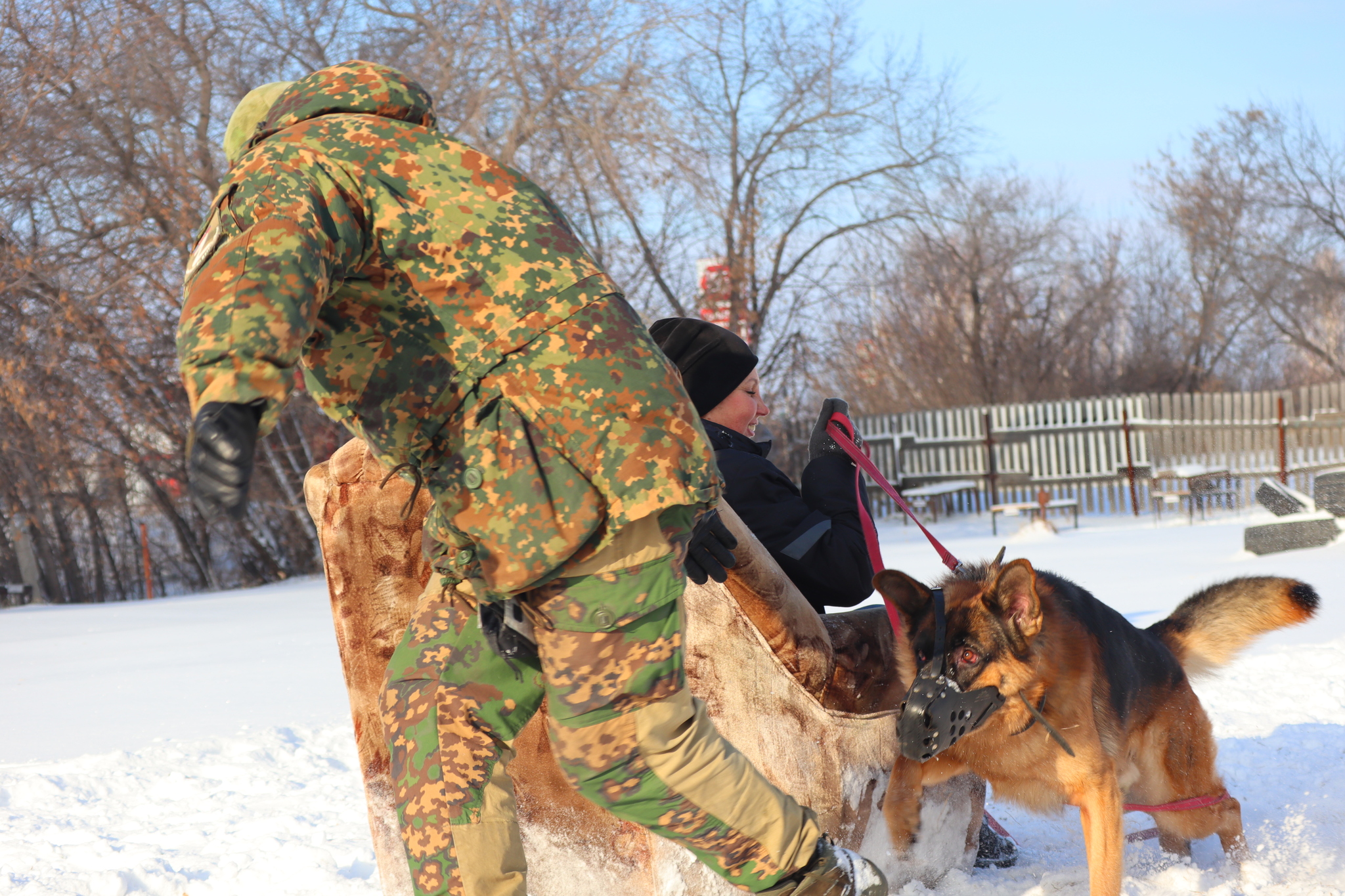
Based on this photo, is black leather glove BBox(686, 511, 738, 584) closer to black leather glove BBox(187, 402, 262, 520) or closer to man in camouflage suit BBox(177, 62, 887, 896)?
man in camouflage suit BBox(177, 62, 887, 896)

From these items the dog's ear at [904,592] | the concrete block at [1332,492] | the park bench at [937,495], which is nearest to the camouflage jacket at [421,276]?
the dog's ear at [904,592]

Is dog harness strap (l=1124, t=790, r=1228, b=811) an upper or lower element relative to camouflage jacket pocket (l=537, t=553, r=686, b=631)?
lower

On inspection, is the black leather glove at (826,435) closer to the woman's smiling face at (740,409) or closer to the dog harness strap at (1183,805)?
the woman's smiling face at (740,409)

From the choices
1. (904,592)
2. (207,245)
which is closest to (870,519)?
(904,592)

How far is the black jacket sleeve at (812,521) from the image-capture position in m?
2.53

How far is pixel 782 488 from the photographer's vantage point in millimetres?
2662

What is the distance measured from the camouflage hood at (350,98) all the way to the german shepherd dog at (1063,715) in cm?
142

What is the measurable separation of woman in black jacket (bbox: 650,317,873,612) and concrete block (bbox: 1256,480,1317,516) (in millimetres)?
8470

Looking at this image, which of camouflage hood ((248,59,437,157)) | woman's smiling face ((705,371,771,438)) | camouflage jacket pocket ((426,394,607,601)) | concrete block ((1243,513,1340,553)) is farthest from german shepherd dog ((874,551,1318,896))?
concrete block ((1243,513,1340,553))

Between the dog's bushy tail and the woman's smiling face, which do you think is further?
the woman's smiling face

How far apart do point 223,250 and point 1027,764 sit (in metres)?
2.02

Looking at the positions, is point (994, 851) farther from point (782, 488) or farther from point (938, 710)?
point (782, 488)

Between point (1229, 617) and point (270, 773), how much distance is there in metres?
3.42

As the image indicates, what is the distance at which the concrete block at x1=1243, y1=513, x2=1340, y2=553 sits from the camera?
29.1 ft
